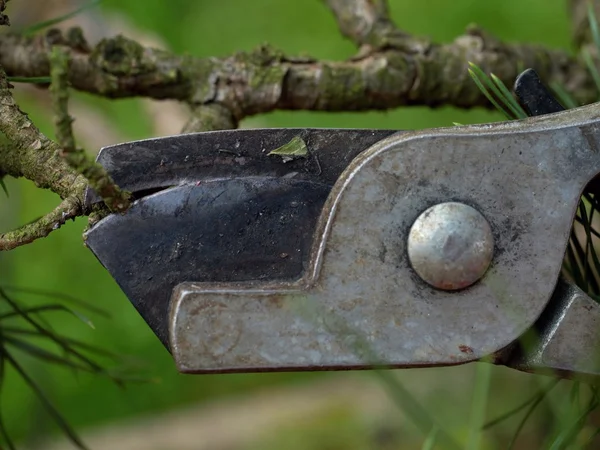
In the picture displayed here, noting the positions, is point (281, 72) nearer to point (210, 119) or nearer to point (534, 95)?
point (210, 119)

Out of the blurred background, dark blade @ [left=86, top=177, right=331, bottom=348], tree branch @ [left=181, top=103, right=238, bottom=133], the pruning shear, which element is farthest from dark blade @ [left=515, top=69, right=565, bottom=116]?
the blurred background

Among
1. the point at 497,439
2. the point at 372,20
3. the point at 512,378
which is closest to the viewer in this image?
the point at 372,20

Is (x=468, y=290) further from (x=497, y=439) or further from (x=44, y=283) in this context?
(x=44, y=283)

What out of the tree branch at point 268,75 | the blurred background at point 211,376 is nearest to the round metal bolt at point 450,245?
the tree branch at point 268,75

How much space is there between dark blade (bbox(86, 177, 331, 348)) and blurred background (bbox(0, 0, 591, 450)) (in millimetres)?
605

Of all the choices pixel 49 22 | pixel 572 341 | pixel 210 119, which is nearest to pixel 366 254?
pixel 572 341

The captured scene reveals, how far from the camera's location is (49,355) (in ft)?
2.26

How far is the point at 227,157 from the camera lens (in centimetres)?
45

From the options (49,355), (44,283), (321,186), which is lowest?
(44,283)

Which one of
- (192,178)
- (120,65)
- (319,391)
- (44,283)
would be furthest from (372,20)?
(44,283)

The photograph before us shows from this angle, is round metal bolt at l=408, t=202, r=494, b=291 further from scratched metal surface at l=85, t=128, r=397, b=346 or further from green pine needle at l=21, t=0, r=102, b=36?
green pine needle at l=21, t=0, r=102, b=36

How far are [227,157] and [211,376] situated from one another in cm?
103

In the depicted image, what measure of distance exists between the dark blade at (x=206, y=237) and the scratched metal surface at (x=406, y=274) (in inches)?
0.5

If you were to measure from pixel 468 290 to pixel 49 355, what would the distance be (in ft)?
1.31
